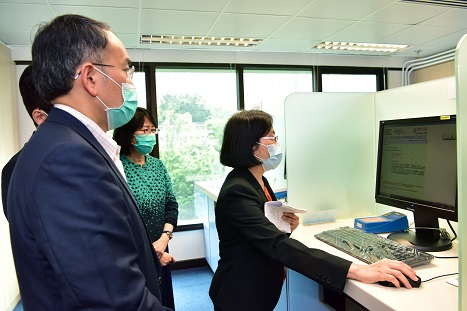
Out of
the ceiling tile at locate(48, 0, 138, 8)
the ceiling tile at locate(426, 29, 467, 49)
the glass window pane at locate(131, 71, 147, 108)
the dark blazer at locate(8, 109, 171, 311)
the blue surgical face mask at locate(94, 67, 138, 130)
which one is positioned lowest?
the dark blazer at locate(8, 109, 171, 311)

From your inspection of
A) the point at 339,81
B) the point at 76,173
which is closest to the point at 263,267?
the point at 76,173

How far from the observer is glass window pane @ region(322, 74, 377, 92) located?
14.4 feet

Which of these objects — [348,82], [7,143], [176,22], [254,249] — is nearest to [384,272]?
[254,249]

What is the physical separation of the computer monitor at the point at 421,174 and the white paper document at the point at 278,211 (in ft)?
1.44

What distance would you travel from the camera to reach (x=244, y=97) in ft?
13.1

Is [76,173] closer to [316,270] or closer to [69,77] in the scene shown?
[69,77]

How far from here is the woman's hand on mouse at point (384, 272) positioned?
0.96m

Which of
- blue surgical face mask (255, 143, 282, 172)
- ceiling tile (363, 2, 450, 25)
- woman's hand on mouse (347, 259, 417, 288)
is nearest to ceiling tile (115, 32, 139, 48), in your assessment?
ceiling tile (363, 2, 450, 25)

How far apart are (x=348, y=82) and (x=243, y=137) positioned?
144 inches

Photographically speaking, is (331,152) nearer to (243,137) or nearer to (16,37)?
(243,137)

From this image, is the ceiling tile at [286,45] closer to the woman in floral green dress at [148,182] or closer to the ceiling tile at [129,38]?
the ceiling tile at [129,38]

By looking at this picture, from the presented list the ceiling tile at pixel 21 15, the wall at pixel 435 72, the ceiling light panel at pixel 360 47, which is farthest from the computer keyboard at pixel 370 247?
the wall at pixel 435 72

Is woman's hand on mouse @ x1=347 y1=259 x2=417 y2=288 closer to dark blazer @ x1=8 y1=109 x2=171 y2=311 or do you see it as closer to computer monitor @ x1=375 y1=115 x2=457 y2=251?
computer monitor @ x1=375 y1=115 x2=457 y2=251

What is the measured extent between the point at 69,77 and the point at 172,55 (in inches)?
123
